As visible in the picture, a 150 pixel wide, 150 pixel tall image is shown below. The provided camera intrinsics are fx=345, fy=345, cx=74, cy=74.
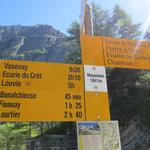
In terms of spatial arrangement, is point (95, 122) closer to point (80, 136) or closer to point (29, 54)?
point (80, 136)

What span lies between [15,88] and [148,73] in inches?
1112

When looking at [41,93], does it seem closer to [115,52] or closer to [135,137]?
[115,52]

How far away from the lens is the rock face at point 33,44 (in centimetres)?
14125

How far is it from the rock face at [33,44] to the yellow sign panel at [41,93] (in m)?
127

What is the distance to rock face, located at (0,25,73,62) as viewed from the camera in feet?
463

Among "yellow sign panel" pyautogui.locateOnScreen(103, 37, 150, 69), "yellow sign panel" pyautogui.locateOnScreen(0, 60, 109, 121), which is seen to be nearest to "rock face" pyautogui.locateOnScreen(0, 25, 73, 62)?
"yellow sign panel" pyautogui.locateOnScreen(103, 37, 150, 69)

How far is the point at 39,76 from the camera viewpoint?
539 centimetres

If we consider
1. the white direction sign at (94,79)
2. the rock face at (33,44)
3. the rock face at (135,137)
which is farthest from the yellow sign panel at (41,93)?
the rock face at (33,44)

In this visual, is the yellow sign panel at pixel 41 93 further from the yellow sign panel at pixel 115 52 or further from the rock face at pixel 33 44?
the rock face at pixel 33 44

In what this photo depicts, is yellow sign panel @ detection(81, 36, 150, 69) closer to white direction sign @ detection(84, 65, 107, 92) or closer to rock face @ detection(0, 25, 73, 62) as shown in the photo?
white direction sign @ detection(84, 65, 107, 92)

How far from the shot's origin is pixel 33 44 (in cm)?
15375

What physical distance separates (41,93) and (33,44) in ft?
493

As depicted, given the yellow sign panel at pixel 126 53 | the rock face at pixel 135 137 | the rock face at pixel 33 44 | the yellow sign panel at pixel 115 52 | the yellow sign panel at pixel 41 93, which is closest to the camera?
the yellow sign panel at pixel 41 93

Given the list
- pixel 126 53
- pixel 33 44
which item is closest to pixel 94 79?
pixel 126 53
